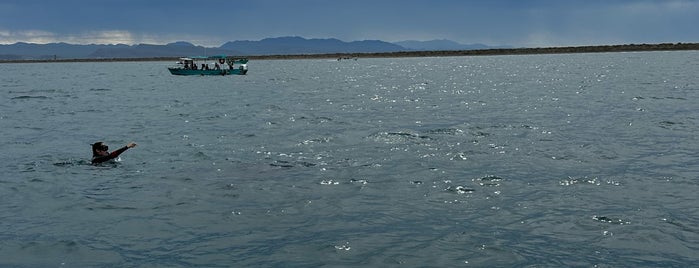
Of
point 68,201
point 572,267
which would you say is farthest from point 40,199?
point 572,267

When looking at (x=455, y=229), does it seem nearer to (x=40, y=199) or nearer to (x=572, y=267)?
(x=572, y=267)

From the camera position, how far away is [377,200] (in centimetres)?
1780

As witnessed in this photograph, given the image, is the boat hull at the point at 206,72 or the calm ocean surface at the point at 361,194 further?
the boat hull at the point at 206,72

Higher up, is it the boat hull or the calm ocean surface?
the calm ocean surface

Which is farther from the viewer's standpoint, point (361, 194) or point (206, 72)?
point (206, 72)

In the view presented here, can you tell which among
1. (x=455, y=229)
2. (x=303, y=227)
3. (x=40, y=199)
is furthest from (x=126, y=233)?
(x=455, y=229)

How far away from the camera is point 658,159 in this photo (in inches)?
910

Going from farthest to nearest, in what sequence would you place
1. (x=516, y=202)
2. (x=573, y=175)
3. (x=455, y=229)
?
1. (x=573, y=175)
2. (x=516, y=202)
3. (x=455, y=229)

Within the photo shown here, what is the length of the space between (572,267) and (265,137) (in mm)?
21163

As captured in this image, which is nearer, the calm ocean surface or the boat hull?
the calm ocean surface

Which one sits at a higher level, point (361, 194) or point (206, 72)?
point (361, 194)

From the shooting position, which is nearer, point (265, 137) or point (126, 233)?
point (126, 233)

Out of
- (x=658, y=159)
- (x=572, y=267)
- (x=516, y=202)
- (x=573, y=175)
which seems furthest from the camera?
(x=658, y=159)

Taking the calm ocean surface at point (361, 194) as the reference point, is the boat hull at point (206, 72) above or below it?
below
